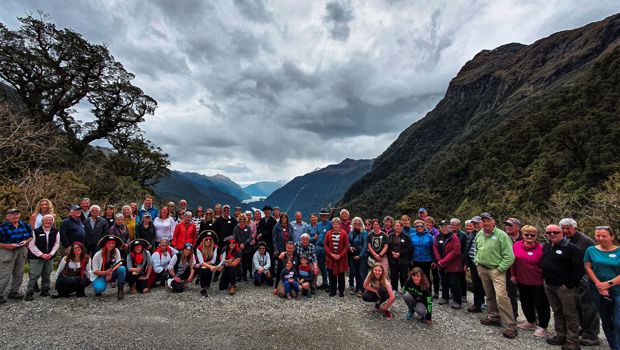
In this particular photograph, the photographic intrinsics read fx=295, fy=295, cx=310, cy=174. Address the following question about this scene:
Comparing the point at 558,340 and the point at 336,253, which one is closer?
the point at 558,340

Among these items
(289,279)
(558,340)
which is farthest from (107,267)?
(558,340)

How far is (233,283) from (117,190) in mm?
19916

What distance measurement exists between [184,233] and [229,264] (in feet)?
5.54

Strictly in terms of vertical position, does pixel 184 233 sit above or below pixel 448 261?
above

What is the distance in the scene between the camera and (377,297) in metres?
6.77

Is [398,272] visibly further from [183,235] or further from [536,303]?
[183,235]

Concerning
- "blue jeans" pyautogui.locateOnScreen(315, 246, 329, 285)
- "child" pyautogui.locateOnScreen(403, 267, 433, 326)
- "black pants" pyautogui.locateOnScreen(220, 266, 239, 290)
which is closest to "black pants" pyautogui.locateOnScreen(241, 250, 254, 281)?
"black pants" pyautogui.locateOnScreen(220, 266, 239, 290)

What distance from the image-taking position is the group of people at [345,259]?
17.0ft

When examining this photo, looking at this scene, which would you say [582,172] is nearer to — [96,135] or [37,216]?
[37,216]

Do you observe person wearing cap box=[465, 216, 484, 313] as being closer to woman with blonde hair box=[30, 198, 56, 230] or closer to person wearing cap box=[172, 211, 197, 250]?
person wearing cap box=[172, 211, 197, 250]

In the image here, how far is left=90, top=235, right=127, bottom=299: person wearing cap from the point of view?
22.9ft

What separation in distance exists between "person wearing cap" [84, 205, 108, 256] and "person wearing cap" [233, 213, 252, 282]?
3.42 meters

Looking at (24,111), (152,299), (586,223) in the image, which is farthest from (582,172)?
(24,111)

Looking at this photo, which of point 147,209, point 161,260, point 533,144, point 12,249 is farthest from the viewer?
point 533,144
